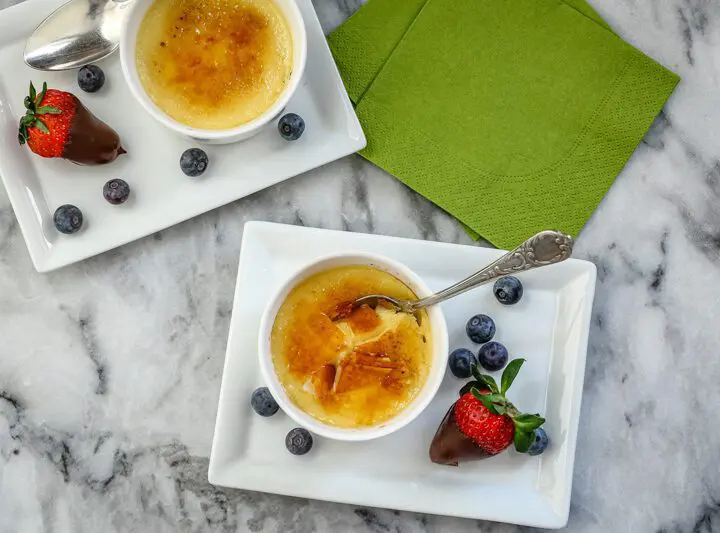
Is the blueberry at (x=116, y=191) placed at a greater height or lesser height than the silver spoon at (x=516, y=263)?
lesser

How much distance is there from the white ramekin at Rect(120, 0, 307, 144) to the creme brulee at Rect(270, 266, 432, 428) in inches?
13.2

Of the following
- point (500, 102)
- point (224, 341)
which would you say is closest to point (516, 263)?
point (500, 102)

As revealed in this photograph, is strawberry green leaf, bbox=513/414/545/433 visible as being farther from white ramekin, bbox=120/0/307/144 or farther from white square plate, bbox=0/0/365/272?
white ramekin, bbox=120/0/307/144

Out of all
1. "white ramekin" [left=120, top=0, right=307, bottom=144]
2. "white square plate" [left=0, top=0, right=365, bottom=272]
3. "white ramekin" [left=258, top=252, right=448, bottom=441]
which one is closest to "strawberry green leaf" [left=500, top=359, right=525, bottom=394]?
"white ramekin" [left=258, top=252, right=448, bottom=441]

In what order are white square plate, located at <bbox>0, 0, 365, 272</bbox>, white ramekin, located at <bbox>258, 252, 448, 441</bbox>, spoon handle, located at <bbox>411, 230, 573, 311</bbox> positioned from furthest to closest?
white square plate, located at <bbox>0, 0, 365, 272</bbox>
white ramekin, located at <bbox>258, 252, 448, 441</bbox>
spoon handle, located at <bbox>411, 230, 573, 311</bbox>

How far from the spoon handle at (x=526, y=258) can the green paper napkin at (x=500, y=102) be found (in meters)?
0.31

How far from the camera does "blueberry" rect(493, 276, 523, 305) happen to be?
1585 millimetres

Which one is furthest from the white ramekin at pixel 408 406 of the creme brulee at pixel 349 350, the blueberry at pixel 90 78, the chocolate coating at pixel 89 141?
the blueberry at pixel 90 78

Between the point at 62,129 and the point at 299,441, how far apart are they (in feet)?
2.56

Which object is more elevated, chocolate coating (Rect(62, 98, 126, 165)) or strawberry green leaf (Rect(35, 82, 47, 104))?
strawberry green leaf (Rect(35, 82, 47, 104))

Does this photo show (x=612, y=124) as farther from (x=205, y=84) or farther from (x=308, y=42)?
(x=205, y=84)

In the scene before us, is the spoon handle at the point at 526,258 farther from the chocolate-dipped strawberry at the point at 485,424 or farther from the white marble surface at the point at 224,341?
the white marble surface at the point at 224,341

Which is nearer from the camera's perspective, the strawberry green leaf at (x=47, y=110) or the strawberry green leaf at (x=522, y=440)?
the strawberry green leaf at (x=522, y=440)

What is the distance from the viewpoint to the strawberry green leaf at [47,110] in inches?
61.8
